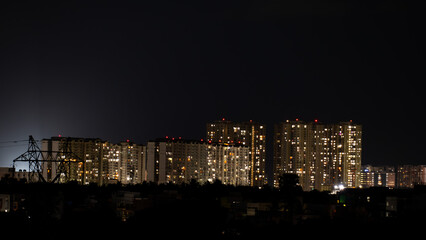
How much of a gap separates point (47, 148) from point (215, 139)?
28.4m

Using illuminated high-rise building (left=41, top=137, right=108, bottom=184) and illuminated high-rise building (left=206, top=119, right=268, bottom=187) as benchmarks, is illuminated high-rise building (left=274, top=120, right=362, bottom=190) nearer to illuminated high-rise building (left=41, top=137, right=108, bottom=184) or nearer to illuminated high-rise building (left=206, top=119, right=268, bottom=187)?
illuminated high-rise building (left=206, top=119, right=268, bottom=187)

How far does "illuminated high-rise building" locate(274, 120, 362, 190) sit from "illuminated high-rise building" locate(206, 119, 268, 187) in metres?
3.07

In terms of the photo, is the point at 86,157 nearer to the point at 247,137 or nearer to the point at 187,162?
the point at 187,162

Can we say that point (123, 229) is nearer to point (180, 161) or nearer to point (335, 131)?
point (180, 161)

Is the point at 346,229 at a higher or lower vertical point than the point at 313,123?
lower

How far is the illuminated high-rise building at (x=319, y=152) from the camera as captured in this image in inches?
4205

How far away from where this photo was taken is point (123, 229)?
32.2 m

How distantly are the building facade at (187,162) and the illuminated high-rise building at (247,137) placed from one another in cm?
1011

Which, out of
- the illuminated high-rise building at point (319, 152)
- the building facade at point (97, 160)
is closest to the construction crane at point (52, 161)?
the building facade at point (97, 160)

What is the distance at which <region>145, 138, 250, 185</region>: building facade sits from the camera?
95.6m

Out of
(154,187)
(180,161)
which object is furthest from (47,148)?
(154,187)

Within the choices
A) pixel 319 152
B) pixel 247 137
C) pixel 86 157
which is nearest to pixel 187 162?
pixel 86 157

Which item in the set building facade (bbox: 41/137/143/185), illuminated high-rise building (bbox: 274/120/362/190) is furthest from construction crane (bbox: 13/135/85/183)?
illuminated high-rise building (bbox: 274/120/362/190)

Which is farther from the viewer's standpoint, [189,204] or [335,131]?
[335,131]
